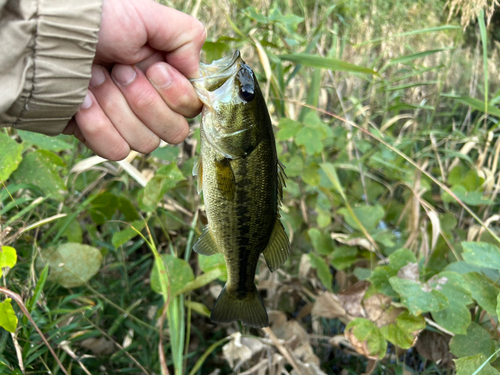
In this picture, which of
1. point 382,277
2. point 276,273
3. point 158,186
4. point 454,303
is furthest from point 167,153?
point 454,303

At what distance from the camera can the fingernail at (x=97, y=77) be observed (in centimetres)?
148

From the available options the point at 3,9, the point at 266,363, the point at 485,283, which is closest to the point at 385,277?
the point at 485,283

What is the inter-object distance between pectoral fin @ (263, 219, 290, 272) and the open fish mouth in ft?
1.93

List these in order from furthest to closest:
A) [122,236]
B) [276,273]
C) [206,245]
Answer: [276,273] → [122,236] → [206,245]

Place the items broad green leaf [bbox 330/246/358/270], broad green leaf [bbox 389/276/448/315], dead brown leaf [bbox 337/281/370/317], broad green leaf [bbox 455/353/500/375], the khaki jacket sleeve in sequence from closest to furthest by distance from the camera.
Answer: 1. the khaki jacket sleeve
2. broad green leaf [bbox 455/353/500/375]
3. broad green leaf [bbox 389/276/448/315]
4. dead brown leaf [bbox 337/281/370/317]
5. broad green leaf [bbox 330/246/358/270]

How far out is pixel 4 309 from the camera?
4.13 ft

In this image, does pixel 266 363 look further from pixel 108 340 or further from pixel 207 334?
pixel 108 340

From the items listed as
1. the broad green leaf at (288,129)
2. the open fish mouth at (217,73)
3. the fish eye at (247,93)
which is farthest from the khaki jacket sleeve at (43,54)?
the broad green leaf at (288,129)

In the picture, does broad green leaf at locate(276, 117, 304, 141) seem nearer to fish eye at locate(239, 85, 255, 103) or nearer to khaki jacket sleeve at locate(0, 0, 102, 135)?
fish eye at locate(239, 85, 255, 103)

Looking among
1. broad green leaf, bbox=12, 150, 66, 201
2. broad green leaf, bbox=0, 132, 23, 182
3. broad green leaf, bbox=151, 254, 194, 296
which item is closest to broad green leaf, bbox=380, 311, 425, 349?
broad green leaf, bbox=151, 254, 194, 296

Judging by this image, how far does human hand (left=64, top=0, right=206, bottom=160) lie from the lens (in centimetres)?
138

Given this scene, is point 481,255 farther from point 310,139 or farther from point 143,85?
point 143,85

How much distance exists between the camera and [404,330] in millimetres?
1681

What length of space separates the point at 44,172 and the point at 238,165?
3.31 ft
